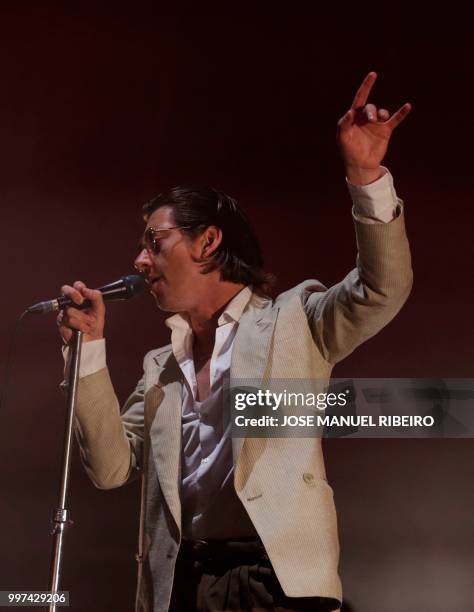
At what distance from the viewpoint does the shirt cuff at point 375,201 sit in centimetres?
148

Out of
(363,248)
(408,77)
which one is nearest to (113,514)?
(363,248)

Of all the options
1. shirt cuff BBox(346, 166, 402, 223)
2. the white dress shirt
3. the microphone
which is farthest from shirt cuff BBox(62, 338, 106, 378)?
shirt cuff BBox(346, 166, 402, 223)

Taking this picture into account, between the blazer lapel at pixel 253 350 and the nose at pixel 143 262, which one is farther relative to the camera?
the nose at pixel 143 262

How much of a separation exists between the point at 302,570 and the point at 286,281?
0.83 m

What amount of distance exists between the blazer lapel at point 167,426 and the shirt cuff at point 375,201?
2.09ft

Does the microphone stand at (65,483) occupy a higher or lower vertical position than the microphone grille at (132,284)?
lower

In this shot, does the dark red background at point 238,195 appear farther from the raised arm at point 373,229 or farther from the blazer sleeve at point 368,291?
the raised arm at point 373,229

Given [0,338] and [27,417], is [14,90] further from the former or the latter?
[27,417]

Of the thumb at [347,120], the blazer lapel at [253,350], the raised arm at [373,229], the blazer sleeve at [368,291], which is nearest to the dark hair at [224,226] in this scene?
the blazer lapel at [253,350]

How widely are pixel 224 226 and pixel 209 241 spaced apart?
3.2 inches

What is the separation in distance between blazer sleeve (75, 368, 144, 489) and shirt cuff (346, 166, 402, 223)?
715 millimetres

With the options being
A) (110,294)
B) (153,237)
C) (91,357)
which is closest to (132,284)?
(110,294)

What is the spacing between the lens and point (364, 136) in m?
1.47

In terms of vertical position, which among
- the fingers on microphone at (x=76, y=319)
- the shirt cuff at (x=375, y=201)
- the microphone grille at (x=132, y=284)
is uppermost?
the shirt cuff at (x=375, y=201)
